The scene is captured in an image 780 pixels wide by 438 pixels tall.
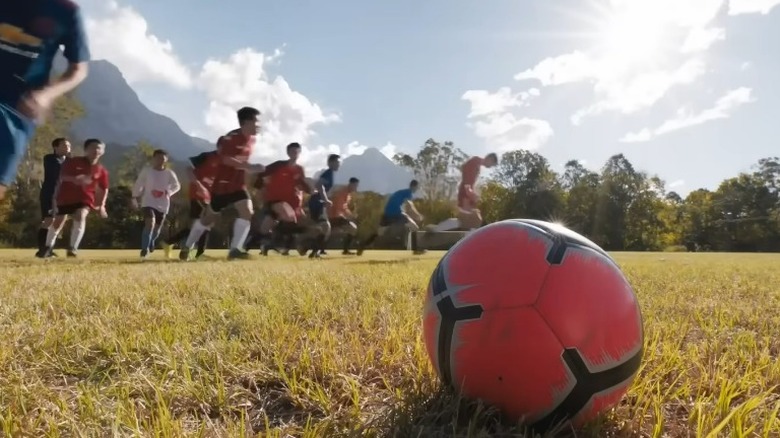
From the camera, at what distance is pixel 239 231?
10484 millimetres

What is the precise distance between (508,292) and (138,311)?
8.44 ft

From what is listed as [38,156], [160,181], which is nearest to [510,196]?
[38,156]

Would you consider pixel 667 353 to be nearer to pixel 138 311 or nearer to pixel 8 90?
pixel 138 311

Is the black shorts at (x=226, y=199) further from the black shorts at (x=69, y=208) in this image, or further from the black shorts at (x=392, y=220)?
the black shorts at (x=392, y=220)

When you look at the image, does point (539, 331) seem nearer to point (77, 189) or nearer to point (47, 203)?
point (77, 189)

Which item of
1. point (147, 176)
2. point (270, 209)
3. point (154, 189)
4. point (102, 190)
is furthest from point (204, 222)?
point (102, 190)

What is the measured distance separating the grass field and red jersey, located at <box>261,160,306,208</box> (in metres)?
8.45

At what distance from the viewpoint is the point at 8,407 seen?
1593 mm

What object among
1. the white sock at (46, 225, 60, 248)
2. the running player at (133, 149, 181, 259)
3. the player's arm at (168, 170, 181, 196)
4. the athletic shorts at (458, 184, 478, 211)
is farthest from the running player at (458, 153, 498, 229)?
the white sock at (46, 225, 60, 248)

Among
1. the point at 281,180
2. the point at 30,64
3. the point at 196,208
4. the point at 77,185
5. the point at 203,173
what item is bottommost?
the point at 196,208

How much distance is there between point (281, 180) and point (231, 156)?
2459mm

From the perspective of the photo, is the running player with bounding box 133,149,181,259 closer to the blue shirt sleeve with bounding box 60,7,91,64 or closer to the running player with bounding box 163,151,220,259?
the running player with bounding box 163,151,220,259

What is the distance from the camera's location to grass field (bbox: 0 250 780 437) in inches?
62.7

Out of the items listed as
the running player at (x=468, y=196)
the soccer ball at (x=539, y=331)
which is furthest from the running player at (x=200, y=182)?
the soccer ball at (x=539, y=331)
